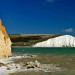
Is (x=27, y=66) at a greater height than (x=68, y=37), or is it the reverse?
(x=68, y=37)

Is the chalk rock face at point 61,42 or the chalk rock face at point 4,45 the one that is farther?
the chalk rock face at point 61,42

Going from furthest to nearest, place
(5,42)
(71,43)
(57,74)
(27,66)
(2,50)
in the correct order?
(71,43) < (5,42) < (2,50) < (27,66) < (57,74)

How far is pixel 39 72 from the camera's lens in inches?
1134

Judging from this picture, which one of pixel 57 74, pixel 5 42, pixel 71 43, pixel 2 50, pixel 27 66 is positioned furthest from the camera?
pixel 71 43

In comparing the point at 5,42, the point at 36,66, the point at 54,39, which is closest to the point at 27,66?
the point at 36,66

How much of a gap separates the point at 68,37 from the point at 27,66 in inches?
5663

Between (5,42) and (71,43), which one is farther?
(71,43)

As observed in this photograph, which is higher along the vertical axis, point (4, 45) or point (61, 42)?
point (61, 42)

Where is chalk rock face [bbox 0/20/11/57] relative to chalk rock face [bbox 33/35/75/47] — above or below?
below

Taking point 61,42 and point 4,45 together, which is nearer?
point 4,45

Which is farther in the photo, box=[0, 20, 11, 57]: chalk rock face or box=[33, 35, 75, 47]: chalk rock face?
box=[33, 35, 75, 47]: chalk rock face

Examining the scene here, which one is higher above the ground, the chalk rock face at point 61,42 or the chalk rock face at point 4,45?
the chalk rock face at point 61,42

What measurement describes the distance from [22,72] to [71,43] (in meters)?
148

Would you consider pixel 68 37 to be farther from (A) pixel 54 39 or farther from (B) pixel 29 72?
(B) pixel 29 72
